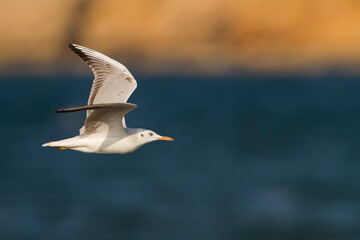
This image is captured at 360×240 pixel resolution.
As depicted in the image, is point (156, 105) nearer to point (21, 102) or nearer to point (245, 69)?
point (21, 102)

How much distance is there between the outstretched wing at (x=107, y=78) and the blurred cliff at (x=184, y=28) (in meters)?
40.7

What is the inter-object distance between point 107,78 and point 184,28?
43.8 meters

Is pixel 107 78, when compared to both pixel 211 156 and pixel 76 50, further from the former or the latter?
pixel 211 156

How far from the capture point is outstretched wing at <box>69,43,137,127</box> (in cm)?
962

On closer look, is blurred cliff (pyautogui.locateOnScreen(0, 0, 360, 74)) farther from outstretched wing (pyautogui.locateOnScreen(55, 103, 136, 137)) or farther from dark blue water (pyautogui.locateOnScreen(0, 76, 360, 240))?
outstretched wing (pyautogui.locateOnScreen(55, 103, 136, 137))

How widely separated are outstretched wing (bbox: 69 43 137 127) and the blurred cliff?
40.7 metres

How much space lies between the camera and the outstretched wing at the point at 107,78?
9625mm

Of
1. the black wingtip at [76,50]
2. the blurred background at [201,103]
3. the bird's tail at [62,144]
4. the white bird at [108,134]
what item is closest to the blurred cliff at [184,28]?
the blurred background at [201,103]

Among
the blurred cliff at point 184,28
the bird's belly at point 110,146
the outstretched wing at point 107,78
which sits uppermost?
the blurred cliff at point 184,28

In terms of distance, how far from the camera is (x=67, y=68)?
6291cm

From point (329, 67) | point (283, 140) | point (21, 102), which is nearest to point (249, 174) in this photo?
point (283, 140)

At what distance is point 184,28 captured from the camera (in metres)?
53.2

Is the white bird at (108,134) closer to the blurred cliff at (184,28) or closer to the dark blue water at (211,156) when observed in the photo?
the dark blue water at (211,156)

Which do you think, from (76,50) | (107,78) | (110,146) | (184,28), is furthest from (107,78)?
(184,28)
